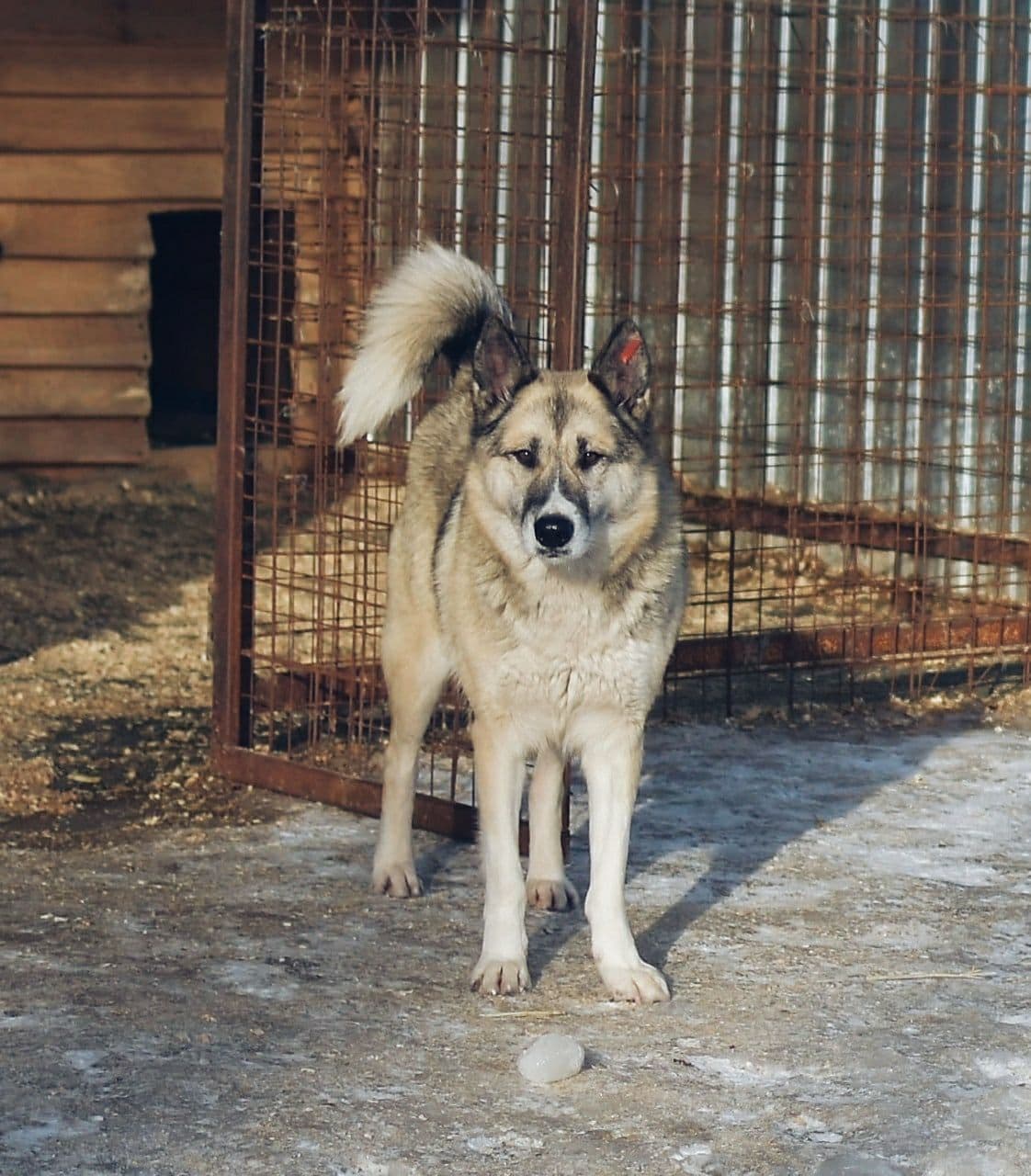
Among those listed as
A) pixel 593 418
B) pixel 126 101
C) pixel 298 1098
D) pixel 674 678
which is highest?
pixel 126 101

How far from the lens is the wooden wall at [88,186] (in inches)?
377

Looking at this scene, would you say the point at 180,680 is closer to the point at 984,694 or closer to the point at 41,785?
the point at 41,785

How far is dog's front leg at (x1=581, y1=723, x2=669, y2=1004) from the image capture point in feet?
13.1

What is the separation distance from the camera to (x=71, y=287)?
9711 mm

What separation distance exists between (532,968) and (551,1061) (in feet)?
2.19

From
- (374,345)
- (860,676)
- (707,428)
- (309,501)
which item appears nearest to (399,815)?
(374,345)

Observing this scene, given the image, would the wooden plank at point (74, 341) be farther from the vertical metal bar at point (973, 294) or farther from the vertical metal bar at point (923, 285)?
the vertical metal bar at point (973, 294)

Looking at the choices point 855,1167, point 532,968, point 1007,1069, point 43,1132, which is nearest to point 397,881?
point 532,968

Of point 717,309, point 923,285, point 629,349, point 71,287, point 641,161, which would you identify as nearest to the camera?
point 629,349

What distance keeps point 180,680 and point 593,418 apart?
3.27m

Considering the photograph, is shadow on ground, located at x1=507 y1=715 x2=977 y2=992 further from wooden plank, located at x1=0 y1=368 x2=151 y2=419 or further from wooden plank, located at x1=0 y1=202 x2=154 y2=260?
wooden plank, located at x1=0 y1=202 x2=154 y2=260

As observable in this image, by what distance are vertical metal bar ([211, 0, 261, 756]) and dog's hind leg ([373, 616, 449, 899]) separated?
39.0 inches

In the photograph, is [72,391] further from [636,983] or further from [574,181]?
[636,983]

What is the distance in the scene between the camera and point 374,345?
466 cm
